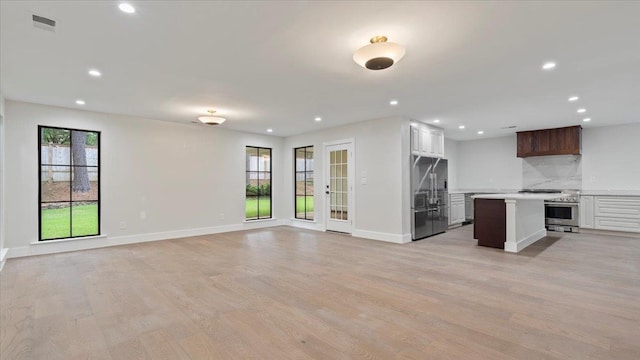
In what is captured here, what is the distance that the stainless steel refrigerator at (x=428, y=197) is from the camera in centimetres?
591

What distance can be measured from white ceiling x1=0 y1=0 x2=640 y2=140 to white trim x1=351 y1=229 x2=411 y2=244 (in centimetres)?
236

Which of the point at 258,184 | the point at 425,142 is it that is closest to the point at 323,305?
the point at 425,142

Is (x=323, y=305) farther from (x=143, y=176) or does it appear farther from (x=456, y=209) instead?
(x=456, y=209)

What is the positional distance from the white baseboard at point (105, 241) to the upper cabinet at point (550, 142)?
7.18 meters

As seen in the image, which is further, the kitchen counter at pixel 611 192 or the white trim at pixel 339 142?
the white trim at pixel 339 142

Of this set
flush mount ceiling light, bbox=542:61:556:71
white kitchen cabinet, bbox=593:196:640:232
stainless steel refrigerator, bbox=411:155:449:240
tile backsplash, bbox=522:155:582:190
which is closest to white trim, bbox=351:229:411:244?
stainless steel refrigerator, bbox=411:155:449:240

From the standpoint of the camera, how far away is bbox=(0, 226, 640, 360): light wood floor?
2.09 meters

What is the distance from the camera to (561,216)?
6.71 meters

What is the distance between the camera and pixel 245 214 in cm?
742

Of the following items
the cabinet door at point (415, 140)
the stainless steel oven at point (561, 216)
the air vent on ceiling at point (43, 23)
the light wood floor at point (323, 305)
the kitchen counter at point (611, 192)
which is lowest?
the light wood floor at point (323, 305)

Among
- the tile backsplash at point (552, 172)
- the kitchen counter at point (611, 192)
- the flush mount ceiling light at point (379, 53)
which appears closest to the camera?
the flush mount ceiling light at point (379, 53)

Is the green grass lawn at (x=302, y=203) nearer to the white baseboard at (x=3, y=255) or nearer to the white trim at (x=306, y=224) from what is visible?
the white trim at (x=306, y=224)

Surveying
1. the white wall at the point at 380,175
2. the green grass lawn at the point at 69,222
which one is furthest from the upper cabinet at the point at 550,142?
the green grass lawn at the point at 69,222

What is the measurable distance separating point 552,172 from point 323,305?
758cm
